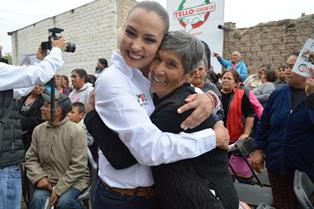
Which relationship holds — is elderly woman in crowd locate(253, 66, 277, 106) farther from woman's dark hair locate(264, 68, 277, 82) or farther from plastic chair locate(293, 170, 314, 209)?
plastic chair locate(293, 170, 314, 209)

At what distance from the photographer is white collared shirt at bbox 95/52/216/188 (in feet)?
3.66

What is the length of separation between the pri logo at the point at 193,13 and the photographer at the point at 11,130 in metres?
6.15

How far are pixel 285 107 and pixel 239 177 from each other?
1.34m

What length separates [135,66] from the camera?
1268mm

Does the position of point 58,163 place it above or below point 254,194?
above

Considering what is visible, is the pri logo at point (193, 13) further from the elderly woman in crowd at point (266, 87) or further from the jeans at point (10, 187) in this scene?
the jeans at point (10, 187)

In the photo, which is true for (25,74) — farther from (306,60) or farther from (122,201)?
(306,60)

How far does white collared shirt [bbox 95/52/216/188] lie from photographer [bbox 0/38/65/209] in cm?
117

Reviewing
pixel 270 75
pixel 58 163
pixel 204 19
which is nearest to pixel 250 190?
pixel 58 163

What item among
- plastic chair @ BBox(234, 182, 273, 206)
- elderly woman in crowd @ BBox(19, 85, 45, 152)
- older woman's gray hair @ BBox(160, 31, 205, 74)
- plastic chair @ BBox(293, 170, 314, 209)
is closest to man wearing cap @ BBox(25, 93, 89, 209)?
elderly woman in crowd @ BBox(19, 85, 45, 152)

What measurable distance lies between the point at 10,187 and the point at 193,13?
696cm

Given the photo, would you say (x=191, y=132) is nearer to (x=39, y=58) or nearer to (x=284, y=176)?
(x=284, y=176)

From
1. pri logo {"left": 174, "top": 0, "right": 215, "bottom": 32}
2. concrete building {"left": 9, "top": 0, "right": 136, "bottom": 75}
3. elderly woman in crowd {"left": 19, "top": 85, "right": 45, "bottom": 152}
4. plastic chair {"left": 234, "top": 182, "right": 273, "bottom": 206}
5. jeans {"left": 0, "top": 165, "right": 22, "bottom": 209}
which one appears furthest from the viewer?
concrete building {"left": 9, "top": 0, "right": 136, "bottom": 75}

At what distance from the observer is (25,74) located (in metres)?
2.19
